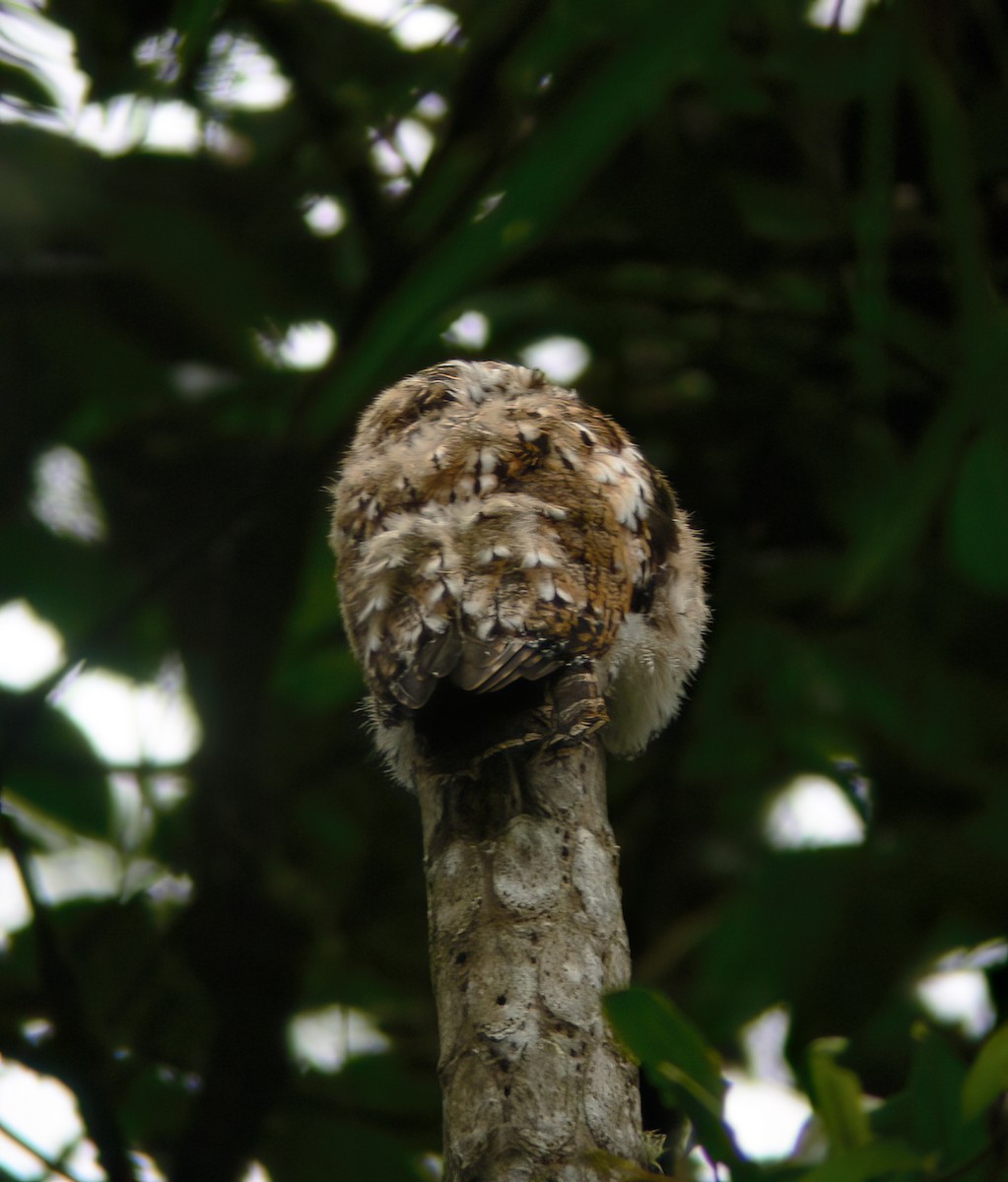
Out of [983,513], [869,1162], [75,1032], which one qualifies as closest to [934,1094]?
[869,1162]

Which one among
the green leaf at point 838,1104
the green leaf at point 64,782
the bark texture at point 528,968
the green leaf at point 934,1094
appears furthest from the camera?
the green leaf at point 64,782

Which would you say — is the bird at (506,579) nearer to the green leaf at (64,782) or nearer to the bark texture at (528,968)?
the bark texture at (528,968)

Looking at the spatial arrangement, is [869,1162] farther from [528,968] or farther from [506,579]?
[506,579]

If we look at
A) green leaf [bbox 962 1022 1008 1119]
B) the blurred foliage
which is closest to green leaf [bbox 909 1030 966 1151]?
green leaf [bbox 962 1022 1008 1119]

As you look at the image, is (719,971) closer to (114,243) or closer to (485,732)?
(485,732)

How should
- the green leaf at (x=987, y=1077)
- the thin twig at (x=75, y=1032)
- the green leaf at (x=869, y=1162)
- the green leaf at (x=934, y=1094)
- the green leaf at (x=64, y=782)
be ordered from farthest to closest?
the green leaf at (x=64, y=782), the thin twig at (x=75, y=1032), the green leaf at (x=934, y=1094), the green leaf at (x=987, y=1077), the green leaf at (x=869, y=1162)

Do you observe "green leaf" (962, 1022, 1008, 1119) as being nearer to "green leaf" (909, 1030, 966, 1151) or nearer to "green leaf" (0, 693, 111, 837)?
"green leaf" (909, 1030, 966, 1151)

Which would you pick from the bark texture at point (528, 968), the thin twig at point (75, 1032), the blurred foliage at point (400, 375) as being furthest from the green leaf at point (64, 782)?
the bark texture at point (528, 968)
